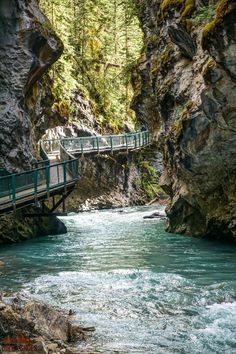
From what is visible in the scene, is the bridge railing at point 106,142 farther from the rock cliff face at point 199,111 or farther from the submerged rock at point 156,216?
the rock cliff face at point 199,111

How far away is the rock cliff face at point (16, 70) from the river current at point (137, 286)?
4564 mm

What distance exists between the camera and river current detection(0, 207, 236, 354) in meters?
10.3

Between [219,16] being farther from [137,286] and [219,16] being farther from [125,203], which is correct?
[125,203]

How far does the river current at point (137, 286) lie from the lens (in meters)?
10.3

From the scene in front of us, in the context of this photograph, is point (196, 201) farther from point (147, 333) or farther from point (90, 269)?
point (147, 333)

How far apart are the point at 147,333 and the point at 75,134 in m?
37.9

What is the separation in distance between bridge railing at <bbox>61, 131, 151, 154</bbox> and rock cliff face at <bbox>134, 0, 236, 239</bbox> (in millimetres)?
10668

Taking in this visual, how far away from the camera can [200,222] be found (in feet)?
84.9

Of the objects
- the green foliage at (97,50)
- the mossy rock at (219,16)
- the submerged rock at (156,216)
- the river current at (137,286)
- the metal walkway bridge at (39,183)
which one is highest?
the green foliage at (97,50)

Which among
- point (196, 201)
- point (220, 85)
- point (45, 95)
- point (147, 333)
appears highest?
point (45, 95)

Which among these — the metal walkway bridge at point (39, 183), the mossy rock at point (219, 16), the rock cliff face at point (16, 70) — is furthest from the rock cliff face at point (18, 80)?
the mossy rock at point (219, 16)

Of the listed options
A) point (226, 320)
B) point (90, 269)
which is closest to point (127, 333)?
point (226, 320)

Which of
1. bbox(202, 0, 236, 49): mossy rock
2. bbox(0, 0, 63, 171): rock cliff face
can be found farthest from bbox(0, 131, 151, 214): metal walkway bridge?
bbox(202, 0, 236, 49): mossy rock

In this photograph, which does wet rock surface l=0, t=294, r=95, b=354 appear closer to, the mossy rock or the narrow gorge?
the narrow gorge
